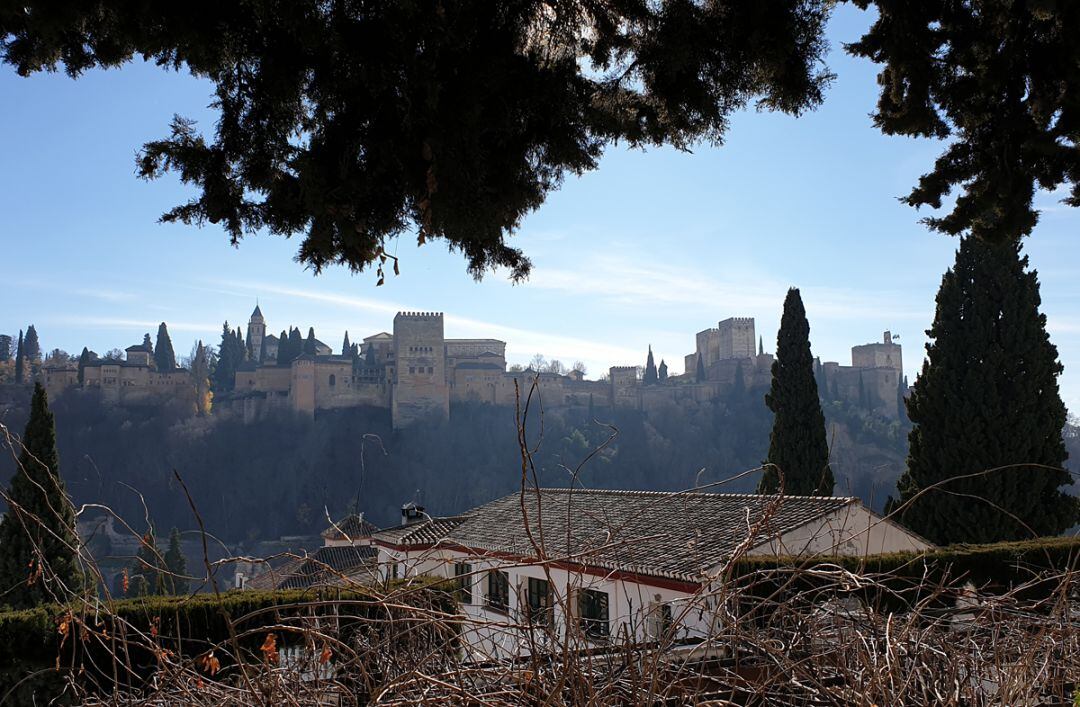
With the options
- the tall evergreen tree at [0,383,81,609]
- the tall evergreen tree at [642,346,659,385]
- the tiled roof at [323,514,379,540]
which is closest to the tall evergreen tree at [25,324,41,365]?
the tall evergreen tree at [642,346,659,385]

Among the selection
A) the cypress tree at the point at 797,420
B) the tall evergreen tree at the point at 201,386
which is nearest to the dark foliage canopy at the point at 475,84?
the cypress tree at the point at 797,420

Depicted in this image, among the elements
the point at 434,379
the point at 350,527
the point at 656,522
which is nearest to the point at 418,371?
the point at 434,379

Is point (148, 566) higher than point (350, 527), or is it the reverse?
point (148, 566)

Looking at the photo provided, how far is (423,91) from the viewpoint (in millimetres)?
2453

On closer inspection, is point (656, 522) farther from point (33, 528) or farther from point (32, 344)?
point (32, 344)

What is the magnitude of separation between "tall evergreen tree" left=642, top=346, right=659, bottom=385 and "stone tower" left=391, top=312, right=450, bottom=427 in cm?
1736

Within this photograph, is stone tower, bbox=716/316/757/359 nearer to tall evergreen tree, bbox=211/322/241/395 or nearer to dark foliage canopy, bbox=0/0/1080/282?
tall evergreen tree, bbox=211/322/241/395

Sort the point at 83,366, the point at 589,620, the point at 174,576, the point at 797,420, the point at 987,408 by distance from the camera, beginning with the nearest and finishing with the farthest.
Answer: the point at 174,576, the point at 589,620, the point at 987,408, the point at 797,420, the point at 83,366

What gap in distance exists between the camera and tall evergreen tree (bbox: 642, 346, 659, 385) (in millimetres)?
69556

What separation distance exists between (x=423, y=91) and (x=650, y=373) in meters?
68.4

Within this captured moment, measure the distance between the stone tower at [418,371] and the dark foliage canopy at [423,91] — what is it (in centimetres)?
6005

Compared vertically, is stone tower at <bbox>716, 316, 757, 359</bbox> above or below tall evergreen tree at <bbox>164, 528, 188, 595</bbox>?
above

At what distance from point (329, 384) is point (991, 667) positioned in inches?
2461

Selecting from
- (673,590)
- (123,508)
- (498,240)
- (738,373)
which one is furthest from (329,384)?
(498,240)
